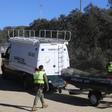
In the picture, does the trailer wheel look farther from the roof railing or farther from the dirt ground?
the roof railing

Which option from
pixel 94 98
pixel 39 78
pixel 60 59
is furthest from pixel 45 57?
pixel 39 78

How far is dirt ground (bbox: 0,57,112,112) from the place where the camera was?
18.5 metres

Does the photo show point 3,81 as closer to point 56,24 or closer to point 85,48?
point 85,48

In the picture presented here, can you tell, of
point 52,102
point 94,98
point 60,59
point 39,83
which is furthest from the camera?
point 60,59

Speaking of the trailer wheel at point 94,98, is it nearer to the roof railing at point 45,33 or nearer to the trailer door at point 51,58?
the trailer door at point 51,58

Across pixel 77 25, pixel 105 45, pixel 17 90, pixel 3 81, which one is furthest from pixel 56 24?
pixel 17 90

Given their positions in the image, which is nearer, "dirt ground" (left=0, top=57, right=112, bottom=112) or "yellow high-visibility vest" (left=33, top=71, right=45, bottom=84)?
"yellow high-visibility vest" (left=33, top=71, right=45, bottom=84)

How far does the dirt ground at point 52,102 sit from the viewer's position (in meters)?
18.5

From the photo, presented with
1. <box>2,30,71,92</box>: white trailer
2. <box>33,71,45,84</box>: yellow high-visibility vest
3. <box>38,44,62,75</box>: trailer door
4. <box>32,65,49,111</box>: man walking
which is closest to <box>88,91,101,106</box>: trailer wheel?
<box>32,65,49,111</box>: man walking

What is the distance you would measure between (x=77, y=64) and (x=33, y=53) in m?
13.2

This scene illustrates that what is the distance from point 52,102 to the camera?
67.2 ft

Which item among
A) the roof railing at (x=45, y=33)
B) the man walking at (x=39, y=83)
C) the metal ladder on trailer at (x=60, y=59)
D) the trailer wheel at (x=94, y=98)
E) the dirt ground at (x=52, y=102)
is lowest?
the dirt ground at (x=52, y=102)

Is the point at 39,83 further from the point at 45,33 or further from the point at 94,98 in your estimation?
the point at 45,33

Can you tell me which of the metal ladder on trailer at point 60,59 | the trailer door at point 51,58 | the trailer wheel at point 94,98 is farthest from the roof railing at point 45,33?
the trailer wheel at point 94,98
